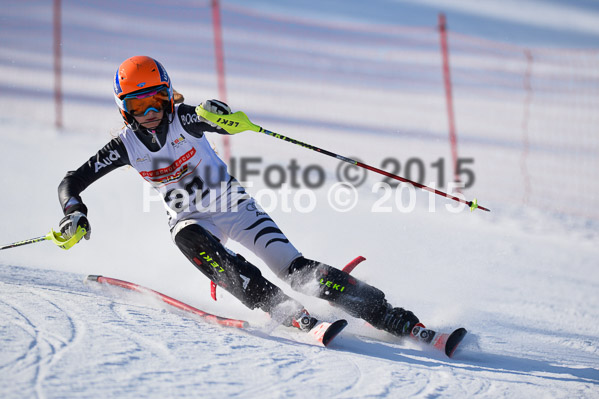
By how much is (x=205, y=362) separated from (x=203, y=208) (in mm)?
1361

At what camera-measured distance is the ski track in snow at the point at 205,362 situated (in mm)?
2414

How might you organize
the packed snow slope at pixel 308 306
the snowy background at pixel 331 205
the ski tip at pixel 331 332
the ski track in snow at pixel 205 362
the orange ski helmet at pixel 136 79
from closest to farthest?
the ski track in snow at pixel 205 362
the packed snow slope at pixel 308 306
the snowy background at pixel 331 205
the ski tip at pixel 331 332
the orange ski helmet at pixel 136 79

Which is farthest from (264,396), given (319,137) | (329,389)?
(319,137)

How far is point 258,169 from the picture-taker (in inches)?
316

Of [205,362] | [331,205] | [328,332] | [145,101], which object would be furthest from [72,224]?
[331,205]

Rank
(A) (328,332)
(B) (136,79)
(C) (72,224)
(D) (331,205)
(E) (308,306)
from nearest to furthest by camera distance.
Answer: (A) (328,332) < (C) (72,224) < (B) (136,79) < (E) (308,306) < (D) (331,205)

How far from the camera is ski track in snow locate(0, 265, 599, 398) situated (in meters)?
2.41

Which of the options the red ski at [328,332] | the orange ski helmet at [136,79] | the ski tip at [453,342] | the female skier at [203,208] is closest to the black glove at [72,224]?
the female skier at [203,208]

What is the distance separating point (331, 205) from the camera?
6.86 metres

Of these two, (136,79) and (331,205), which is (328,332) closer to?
(136,79)

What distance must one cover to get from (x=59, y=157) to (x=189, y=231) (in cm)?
503

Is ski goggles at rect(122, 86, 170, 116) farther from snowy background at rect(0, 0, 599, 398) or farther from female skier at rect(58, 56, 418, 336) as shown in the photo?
snowy background at rect(0, 0, 599, 398)

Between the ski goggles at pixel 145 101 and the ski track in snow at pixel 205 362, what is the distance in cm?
113

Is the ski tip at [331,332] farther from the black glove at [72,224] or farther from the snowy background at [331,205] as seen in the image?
the black glove at [72,224]
